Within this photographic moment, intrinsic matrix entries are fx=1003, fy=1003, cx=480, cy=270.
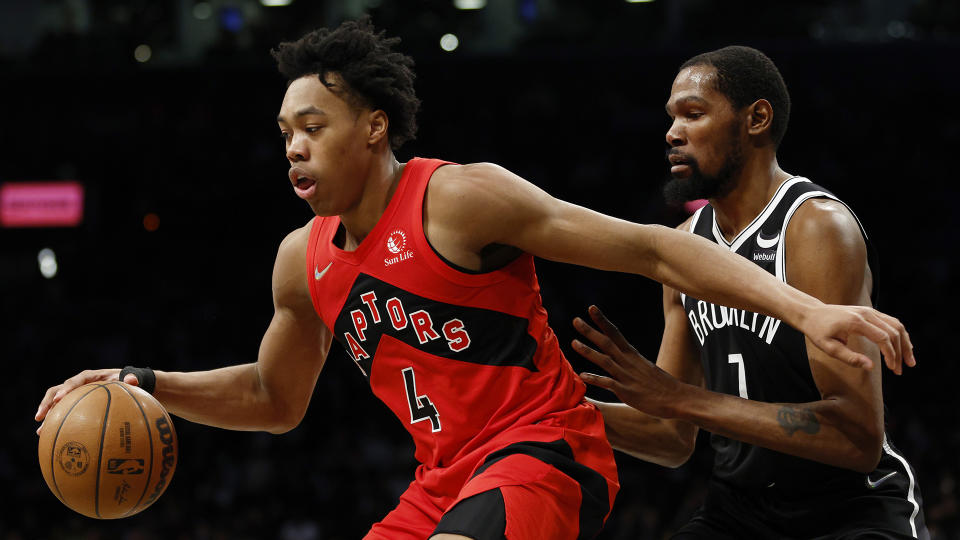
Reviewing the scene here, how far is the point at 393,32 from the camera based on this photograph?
46.0ft

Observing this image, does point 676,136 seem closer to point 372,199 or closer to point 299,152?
point 372,199

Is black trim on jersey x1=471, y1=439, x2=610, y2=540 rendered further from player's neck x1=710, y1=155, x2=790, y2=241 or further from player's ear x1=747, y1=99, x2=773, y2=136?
player's ear x1=747, y1=99, x2=773, y2=136

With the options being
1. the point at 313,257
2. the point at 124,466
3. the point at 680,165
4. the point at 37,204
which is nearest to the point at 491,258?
the point at 313,257

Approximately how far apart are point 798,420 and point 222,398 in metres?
1.98

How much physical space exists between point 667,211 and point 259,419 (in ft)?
34.6

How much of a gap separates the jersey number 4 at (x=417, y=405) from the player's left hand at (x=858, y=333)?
1110 mm

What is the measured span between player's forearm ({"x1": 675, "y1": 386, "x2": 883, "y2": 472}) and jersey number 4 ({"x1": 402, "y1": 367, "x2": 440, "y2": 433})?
0.72 meters

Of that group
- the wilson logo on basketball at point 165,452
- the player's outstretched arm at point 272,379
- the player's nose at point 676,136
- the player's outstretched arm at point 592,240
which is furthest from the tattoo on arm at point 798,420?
the wilson logo on basketball at point 165,452

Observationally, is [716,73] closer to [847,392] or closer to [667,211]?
[847,392]

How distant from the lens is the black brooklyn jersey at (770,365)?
3.17 m

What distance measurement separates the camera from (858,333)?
250 centimetres

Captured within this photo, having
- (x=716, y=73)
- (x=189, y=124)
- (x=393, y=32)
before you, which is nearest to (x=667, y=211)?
(x=393, y=32)

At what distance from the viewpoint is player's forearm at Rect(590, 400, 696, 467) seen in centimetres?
351

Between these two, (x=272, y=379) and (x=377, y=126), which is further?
(x=272, y=379)
